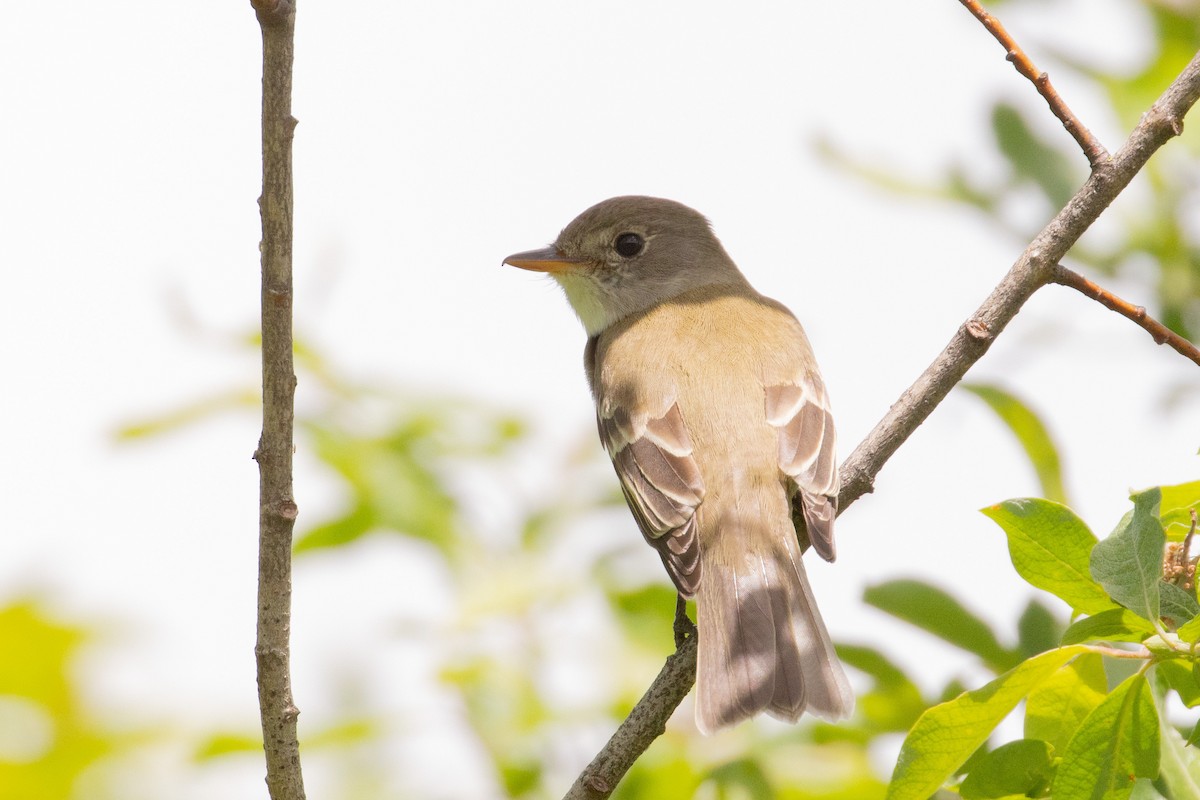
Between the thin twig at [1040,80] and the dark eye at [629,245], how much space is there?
327cm

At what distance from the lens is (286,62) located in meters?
2.36

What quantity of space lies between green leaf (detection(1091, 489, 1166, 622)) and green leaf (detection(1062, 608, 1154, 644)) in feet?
0.46

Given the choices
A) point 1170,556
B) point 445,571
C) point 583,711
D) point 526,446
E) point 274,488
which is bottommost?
point 1170,556

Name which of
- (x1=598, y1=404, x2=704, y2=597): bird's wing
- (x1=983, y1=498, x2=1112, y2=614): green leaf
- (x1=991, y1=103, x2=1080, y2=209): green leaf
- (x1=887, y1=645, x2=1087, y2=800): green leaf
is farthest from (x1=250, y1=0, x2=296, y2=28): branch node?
(x1=991, y1=103, x2=1080, y2=209): green leaf

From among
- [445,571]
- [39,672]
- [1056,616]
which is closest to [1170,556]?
[1056,616]

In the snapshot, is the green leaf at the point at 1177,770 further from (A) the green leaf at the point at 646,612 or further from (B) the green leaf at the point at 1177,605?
(A) the green leaf at the point at 646,612

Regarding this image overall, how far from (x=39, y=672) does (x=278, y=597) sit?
81.6 inches

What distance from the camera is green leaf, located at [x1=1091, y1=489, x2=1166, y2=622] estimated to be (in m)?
2.10

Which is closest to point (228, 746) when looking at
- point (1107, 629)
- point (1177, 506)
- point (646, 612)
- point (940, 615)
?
point (646, 612)

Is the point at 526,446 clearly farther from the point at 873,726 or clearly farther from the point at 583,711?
the point at 873,726

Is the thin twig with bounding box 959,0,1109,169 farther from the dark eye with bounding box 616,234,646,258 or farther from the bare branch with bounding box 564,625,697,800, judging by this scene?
the dark eye with bounding box 616,234,646,258

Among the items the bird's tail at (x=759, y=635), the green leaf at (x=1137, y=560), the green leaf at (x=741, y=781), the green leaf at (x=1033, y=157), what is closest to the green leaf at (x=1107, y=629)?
the green leaf at (x=1137, y=560)

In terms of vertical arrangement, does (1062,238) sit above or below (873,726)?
above

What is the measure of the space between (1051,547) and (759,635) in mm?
1625
